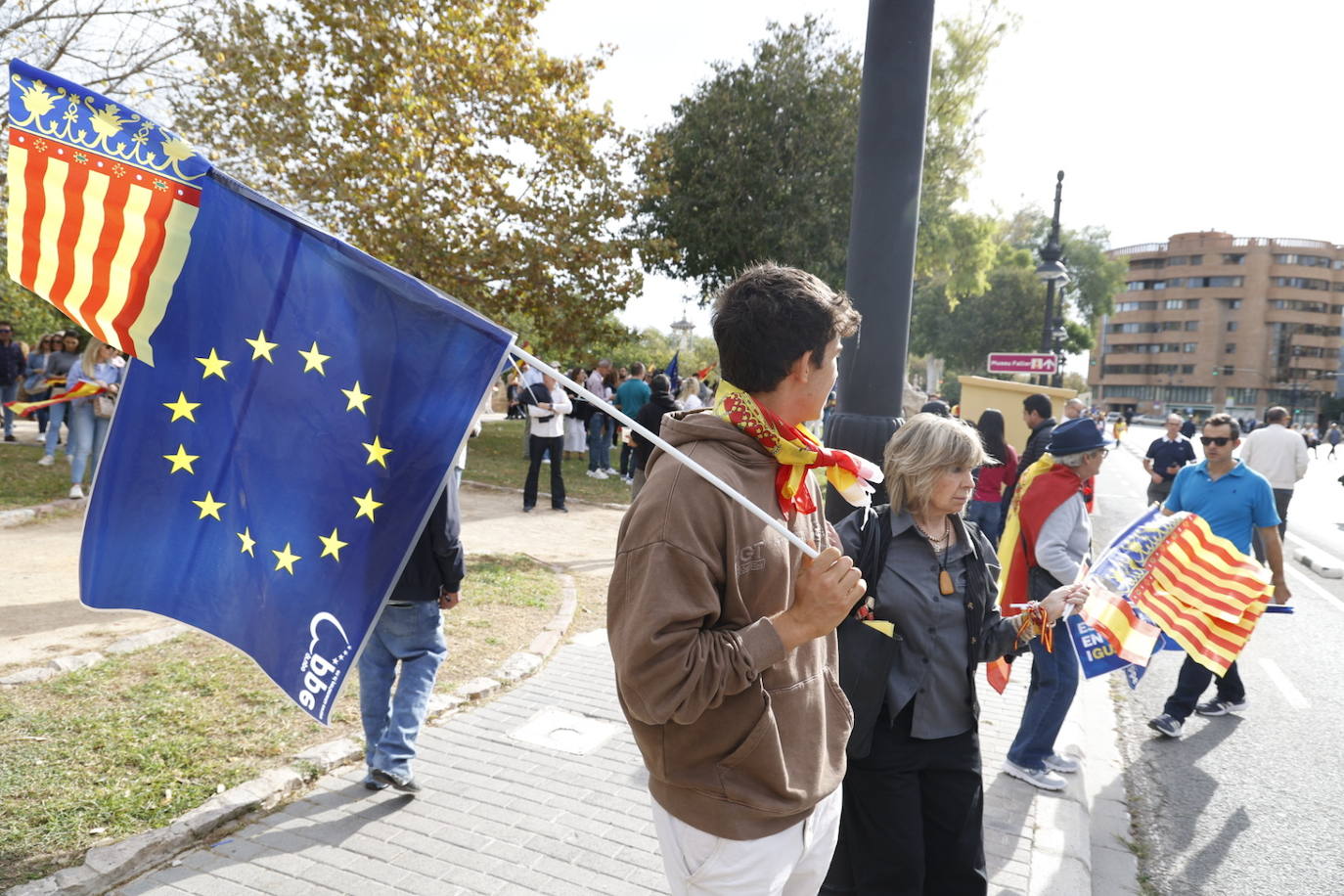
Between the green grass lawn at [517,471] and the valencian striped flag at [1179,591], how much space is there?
Result: 10.1 m

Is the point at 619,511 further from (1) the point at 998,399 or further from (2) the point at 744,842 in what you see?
(2) the point at 744,842

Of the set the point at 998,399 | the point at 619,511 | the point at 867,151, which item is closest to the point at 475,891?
the point at 867,151

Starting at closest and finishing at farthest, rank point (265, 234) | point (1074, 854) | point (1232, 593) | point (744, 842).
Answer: point (744, 842) < point (265, 234) < point (1074, 854) < point (1232, 593)

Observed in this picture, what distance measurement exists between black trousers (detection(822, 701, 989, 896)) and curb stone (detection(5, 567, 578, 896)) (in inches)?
97.6

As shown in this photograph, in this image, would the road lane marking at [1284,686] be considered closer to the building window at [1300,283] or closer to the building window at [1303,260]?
the building window at [1300,283]

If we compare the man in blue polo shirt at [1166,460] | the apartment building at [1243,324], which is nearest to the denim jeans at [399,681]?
the man in blue polo shirt at [1166,460]

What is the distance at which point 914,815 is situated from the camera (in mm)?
2850

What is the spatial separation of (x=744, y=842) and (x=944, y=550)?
148 cm

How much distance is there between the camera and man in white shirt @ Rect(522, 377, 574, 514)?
38.3ft

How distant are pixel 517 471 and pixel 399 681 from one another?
13.2m

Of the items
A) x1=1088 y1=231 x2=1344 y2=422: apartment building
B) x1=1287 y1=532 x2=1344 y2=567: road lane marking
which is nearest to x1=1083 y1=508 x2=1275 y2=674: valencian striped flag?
x1=1287 y1=532 x2=1344 y2=567: road lane marking

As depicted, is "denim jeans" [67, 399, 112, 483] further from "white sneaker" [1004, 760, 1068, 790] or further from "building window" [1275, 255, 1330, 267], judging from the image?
"building window" [1275, 255, 1330, 267]

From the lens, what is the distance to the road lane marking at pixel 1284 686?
6.38 metres

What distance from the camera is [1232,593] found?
4414mm
